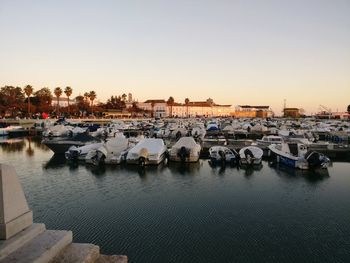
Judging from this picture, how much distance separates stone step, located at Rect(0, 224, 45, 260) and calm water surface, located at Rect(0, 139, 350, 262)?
6.25m

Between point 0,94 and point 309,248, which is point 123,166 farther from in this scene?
point 0,94

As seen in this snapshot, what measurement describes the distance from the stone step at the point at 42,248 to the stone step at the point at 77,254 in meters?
0.10

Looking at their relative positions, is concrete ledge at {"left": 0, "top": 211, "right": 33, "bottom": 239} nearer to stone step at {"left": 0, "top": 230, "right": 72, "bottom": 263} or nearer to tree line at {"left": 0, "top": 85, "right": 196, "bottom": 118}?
stone step at {"left": 0, "top": 230, "right": 72, "bottom": 263}

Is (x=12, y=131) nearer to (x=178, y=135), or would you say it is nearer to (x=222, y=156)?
(x=178, y=135)

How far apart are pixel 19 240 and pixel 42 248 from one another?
0.46 meters

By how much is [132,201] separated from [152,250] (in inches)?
305

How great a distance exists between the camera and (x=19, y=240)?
5871mm

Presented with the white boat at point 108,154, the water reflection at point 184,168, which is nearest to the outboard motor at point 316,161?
the water reflection at point 184,168

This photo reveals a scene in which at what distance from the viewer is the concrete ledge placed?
5777 millimetres

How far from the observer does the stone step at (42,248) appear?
550 cm

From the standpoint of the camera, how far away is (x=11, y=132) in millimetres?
70938

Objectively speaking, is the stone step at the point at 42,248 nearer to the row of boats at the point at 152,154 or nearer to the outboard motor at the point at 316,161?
the row of boats at the point at 152,154

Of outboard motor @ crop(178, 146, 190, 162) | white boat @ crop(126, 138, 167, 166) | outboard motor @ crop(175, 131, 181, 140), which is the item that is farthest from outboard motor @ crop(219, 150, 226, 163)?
outboard motor @ crop(175, 131, 181, 140)

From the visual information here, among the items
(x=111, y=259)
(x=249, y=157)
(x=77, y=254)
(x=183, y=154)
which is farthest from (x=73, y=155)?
(x=77, y=254)
